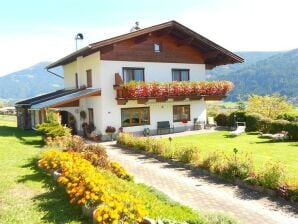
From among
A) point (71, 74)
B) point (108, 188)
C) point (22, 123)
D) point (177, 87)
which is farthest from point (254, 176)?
point (22, 123)

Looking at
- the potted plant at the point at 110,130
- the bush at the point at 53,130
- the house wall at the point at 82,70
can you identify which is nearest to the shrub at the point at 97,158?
the bush at the point at 53,130

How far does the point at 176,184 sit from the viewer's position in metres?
12.8

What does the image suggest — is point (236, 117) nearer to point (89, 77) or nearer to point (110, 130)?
Answer: point (110, 130)

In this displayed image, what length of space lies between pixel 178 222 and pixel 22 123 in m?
31.4

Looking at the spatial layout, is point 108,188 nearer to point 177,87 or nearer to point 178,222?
point 178,222

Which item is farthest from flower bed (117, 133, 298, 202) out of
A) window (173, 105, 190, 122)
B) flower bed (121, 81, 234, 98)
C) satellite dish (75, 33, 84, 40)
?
satellite dish (75, 33, 84, 40)

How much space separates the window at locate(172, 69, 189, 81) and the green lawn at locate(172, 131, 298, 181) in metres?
5.32

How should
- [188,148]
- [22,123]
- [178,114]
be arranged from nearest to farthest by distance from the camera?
1. [188,148]
2. [178,114]
3. [22,123]

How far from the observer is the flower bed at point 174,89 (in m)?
24.7

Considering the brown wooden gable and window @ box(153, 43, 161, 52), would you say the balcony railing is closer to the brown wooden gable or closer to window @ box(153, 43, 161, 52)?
the brown wooden gable

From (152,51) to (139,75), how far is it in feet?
7.37

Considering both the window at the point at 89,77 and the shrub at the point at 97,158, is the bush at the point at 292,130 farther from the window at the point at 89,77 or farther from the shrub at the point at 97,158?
the window at the point at 89,77

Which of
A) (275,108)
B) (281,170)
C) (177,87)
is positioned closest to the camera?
(281,170)

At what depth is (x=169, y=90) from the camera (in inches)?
1045
